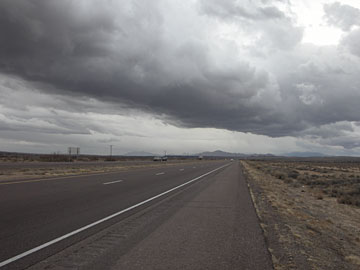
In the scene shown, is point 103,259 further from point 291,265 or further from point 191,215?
point 191,215

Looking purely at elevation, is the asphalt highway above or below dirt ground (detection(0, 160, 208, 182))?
below

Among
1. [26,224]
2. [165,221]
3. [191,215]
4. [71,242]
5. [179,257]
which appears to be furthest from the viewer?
[191,215]

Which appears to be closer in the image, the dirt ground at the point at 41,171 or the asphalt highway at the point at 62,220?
the asphalt highway at the point at 62,220

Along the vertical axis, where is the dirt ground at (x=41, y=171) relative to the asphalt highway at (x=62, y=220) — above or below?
above

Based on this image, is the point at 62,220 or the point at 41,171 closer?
the point at 62,220

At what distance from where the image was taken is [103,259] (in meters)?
4.95

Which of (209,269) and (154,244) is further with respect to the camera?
(154,244)

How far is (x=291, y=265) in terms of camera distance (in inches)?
195

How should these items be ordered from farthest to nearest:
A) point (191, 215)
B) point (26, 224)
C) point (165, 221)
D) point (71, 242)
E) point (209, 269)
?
point (191, 215) → point (165, 221) → point (26, 224) → point (71, 242) → point (209, 269)

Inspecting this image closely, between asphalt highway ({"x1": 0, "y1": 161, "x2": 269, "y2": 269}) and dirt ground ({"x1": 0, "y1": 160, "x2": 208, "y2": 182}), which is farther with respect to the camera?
dirt ground ({"x1": 0, "y1": 160, "x2": 208, "y2": 182})

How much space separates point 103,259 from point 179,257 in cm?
126

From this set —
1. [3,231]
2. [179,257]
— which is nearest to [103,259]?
[179,257]

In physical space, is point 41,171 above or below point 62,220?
above

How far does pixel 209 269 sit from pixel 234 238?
196cm
